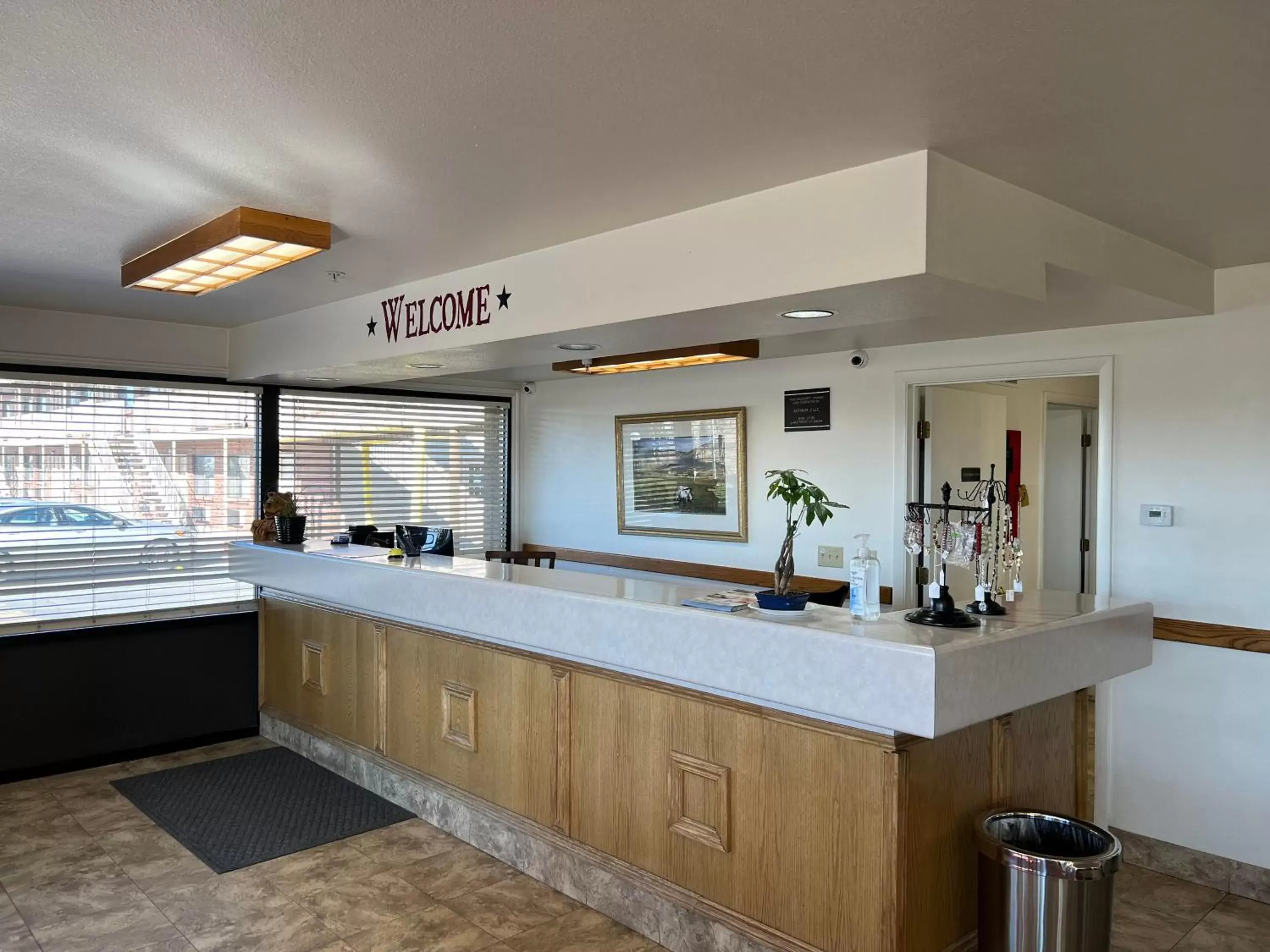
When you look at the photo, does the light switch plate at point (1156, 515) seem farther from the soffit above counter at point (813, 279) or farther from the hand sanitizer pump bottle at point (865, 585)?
the hand sanitizer pump bottle at point (865, 585)

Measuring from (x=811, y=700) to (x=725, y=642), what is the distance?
1.12 feet

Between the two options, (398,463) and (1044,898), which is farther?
(398,463)

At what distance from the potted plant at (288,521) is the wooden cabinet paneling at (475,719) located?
4.13 feet

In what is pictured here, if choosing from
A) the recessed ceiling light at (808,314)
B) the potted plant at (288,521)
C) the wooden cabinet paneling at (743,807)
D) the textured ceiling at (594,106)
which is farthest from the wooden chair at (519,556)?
the recessed ceiling light at (808,314)

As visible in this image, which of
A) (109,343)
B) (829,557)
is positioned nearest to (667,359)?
(829,557)

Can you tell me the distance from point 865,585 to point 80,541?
4.36 m

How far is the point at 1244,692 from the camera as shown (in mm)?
3639

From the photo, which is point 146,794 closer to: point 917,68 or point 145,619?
point 145,619

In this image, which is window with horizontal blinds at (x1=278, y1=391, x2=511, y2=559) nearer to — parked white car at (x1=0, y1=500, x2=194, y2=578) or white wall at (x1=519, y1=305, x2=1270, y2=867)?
parked white car at (x1=0, y1=500, x2=194, y2=578)

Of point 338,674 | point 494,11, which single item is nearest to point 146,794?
point 338,674

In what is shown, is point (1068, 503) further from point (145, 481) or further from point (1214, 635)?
point (145, 481)

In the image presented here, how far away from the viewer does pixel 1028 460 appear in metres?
6.04

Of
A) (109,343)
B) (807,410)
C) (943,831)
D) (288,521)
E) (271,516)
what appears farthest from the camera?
(271,516)

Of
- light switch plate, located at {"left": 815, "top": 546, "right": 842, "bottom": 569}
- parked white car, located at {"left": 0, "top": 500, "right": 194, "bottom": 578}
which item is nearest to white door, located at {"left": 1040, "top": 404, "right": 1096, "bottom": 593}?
light switch plate, located at {"left": 815, "top": 546, "right": 842, "bottom": 569}
